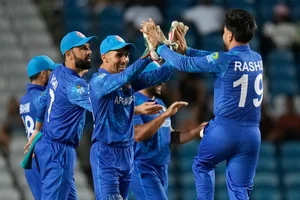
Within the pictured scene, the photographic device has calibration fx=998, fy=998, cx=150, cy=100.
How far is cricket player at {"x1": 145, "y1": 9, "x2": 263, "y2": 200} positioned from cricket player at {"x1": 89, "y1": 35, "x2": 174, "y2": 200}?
573mm

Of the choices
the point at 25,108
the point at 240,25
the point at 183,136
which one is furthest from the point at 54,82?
the point at 240,25

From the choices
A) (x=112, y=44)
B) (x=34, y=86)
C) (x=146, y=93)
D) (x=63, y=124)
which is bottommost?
(x=63, y=124)

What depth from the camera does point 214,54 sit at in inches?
370

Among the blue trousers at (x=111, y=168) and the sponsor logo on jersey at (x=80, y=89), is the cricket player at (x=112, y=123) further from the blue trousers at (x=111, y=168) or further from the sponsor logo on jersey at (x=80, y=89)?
the sponsor logo on jersey at (x=80, y=89)

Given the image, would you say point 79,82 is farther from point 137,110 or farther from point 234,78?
point 234,78

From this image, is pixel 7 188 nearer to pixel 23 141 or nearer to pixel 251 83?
pixel 23 141

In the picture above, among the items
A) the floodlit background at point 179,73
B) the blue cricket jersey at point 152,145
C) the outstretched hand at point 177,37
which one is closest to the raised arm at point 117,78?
the outstretched hand at point 177,37

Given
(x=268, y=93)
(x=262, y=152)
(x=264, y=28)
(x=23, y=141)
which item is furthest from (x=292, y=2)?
(x=23, y=141)

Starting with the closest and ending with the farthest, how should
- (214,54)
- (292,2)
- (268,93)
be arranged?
1. (214,54)
2. (268,93)
3. (292,2)

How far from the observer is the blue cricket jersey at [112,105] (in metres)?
9.69

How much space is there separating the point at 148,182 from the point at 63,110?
1.31 meters

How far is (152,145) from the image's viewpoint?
431 inches

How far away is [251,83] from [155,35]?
108 centimetres

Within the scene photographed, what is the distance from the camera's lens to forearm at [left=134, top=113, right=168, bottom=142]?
1051 cm
